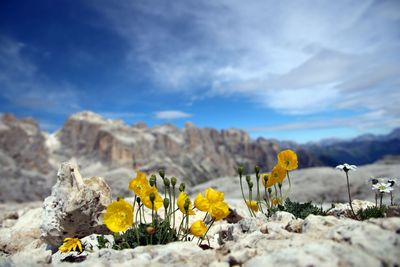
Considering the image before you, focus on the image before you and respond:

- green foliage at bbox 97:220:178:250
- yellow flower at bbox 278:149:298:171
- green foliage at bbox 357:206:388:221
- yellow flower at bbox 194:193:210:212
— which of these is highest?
yellow flower at bbox 278:149:298:171

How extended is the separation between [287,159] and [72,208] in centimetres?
563

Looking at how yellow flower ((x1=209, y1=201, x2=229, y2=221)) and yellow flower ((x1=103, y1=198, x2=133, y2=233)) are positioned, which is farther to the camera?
yellow flower ((x1=209, y1=201, x2=229, y2=221))

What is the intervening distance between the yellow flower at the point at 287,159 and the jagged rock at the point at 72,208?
4.94 meters

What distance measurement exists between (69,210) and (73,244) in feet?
6.71

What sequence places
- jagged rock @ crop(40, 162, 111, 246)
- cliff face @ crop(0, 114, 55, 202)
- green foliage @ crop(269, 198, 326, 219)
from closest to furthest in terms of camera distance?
1. green foliage @ crop(269, 198, 326, 219)
2. jagged rock @ crop(40, 162, 111, 246)
3. cliff face @ crop(0, 114, 55, 202)

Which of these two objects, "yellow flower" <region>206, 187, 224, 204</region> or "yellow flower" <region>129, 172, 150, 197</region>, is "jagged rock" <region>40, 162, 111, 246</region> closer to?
"yellow flower" <region>129, 172, 150, 197</region>

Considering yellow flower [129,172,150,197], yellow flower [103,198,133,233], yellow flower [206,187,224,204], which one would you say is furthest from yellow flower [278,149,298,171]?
yellow flower [103,198,133,233]

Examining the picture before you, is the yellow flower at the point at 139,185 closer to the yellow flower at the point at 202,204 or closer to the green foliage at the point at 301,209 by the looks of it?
the yellow flower at the point at 202,204

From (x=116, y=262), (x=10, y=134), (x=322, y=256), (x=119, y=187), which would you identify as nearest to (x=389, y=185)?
(x=322, y=256)

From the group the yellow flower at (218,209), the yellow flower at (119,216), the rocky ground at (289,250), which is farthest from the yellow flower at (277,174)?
the yellow flower at (119,216)

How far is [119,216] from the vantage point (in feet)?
19.2

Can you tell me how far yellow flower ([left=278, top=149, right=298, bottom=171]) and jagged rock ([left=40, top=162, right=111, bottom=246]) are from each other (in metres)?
4.94

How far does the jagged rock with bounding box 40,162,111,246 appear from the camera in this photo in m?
8.59

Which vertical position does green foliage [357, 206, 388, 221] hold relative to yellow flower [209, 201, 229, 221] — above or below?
below
